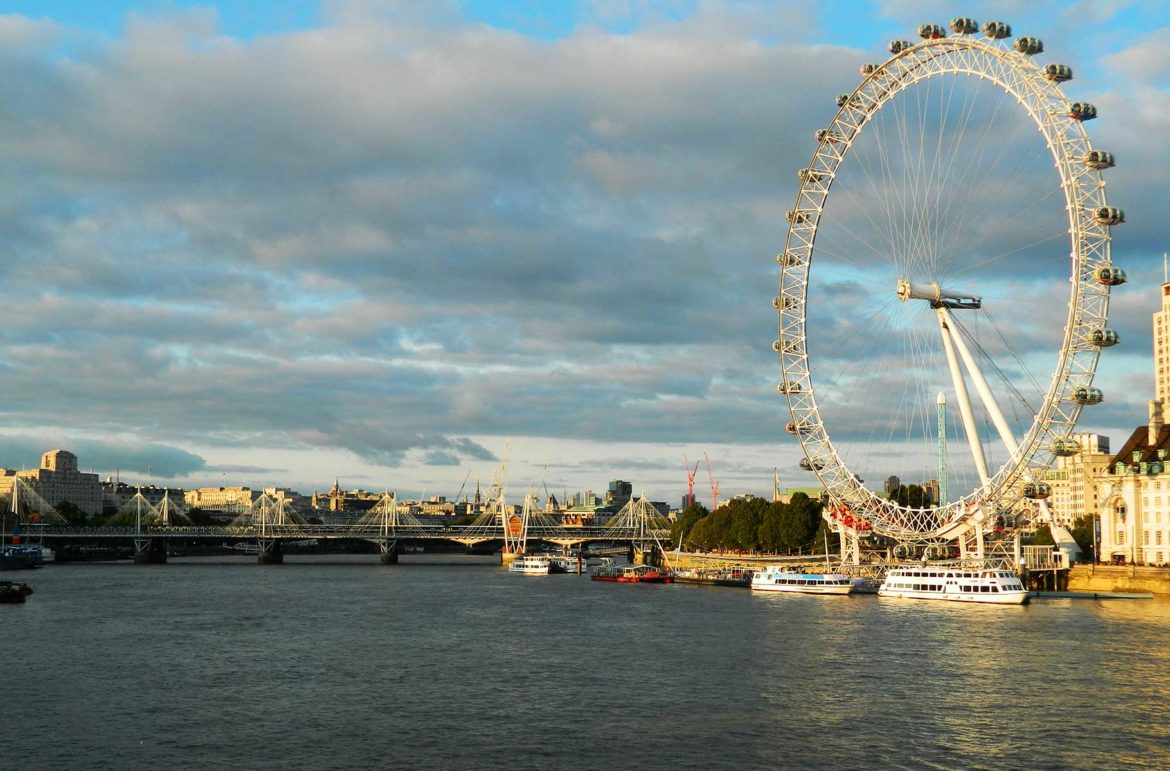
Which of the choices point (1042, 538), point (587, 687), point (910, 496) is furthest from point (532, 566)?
point (587, 687)

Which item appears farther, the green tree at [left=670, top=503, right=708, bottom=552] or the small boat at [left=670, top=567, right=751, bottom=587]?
the green tree at [left=670, top=503, right=708, bottom=552]

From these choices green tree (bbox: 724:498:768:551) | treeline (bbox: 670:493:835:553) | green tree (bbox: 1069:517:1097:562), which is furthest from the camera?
green tree (bbox: 724:498:768:551)

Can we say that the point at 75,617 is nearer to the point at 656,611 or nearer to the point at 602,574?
the point at 656,611

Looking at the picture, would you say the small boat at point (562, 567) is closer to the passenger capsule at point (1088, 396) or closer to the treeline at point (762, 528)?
the treeline at point (762, 528)

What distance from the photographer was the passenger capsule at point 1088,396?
65500 mm

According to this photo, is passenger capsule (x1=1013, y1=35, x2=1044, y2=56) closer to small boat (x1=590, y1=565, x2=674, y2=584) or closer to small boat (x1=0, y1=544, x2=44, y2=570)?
small boat (x1=590, y1=565, x2=674, y2=584)

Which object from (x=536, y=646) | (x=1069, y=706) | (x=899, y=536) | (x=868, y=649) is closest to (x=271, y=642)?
(x=536, y=646)

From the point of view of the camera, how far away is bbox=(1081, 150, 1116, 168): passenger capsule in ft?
207

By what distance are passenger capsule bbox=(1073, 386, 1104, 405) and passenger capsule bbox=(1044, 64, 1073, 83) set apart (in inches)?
642

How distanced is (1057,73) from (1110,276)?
10833mm

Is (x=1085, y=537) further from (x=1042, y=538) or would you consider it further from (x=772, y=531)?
(x=772, y=531)

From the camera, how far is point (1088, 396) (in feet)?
215

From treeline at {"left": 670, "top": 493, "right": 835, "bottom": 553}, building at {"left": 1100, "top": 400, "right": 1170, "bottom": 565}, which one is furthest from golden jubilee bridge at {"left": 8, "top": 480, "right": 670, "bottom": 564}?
building at {"left": 1100, "top": 400, "right": 1170, "bottom": 565}

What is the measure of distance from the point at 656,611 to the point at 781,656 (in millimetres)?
24850
